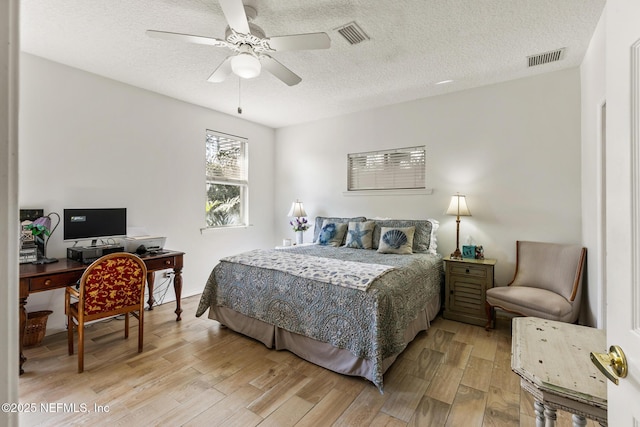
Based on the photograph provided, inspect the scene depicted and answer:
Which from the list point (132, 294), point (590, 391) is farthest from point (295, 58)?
point (590, 391)

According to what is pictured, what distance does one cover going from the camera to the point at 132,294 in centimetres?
245

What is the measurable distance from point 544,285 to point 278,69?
3.19 metres

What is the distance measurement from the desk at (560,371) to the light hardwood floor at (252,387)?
72 centimetres

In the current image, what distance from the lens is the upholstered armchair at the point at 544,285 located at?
8.15ft

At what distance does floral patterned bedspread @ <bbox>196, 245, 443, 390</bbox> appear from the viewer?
2.02 meters

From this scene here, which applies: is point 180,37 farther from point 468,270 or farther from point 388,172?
point 468,270

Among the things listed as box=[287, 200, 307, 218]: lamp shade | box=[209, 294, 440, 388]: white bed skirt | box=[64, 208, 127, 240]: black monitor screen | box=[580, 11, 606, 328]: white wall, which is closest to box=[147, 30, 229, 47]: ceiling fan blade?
box=[64, 208, 127, 240]: black monitor screen

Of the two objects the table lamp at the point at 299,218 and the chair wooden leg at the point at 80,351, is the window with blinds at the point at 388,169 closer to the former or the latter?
the table lamp at the point at 299,218

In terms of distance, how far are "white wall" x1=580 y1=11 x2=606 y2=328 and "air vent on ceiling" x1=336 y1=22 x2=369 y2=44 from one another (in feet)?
5.47

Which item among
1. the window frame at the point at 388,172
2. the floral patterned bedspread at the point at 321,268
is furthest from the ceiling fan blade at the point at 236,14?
the window frame at the point at 388,172

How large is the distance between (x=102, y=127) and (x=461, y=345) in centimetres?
422

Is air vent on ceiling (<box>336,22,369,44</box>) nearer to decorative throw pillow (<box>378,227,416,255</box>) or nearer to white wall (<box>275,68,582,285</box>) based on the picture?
white wall (<box>275,68,582,285</box>)

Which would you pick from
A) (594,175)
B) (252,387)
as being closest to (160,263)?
(252,387)

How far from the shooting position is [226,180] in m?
4.50
